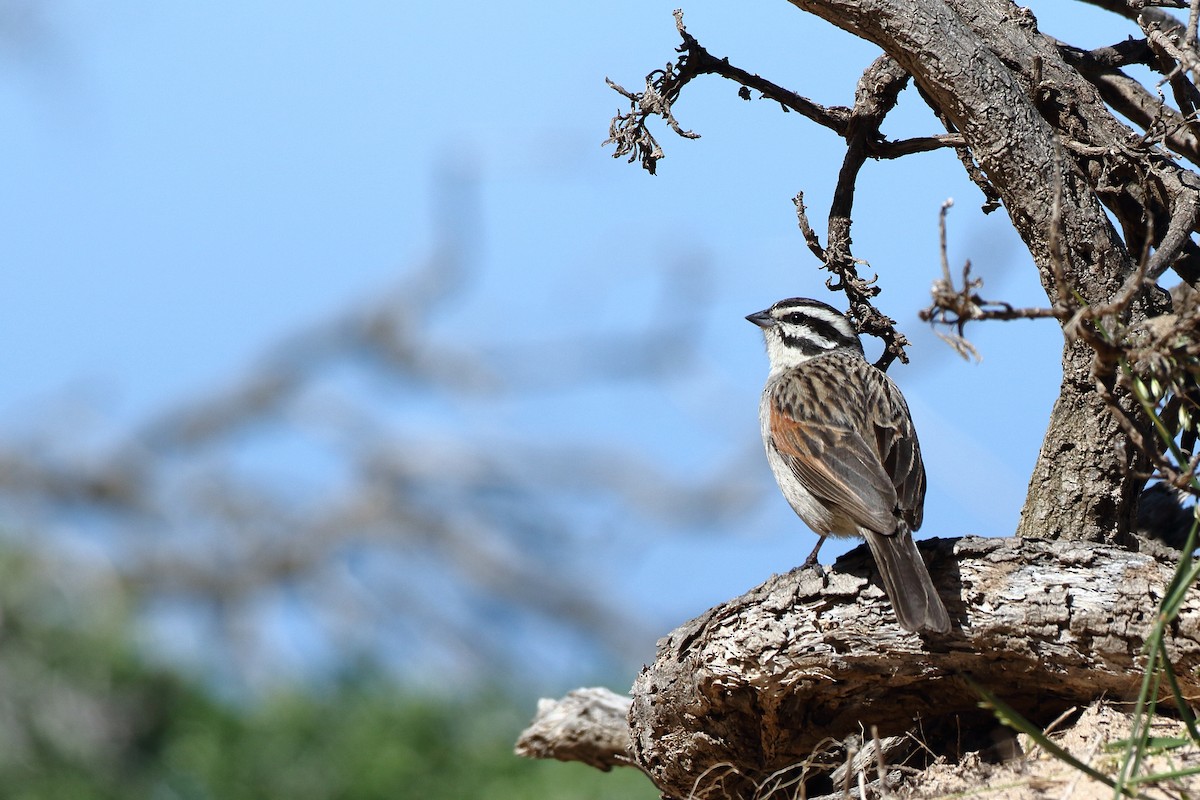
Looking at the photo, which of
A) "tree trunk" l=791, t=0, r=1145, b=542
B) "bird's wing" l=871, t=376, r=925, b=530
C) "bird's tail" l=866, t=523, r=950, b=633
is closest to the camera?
"bird's tail" l=866, t=523, r=950, b=633

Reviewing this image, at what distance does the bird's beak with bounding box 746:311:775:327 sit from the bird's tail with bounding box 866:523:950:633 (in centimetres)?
222

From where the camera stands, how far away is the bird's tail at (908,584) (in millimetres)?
4328

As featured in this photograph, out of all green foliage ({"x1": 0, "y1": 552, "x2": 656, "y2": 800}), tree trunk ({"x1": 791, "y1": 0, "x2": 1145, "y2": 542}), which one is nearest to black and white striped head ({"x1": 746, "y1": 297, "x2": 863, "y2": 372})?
tree trunk ({"x1": 791, "y1": 0, "x2": 1145, "y2": 542})

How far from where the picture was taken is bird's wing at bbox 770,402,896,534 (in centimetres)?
491

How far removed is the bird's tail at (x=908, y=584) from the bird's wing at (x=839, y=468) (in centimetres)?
7

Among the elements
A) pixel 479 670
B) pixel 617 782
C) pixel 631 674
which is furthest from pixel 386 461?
pixel 617 782

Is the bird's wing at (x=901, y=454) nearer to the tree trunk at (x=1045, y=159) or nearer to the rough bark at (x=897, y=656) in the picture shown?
the rough bark at (x=897, y=656)

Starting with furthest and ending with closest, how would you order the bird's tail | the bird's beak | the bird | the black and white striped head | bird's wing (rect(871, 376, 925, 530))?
the bird's beak → the black and white striped head → bird's wing (rect(871, 376, 925, 530)) → the bird → the bird's tail

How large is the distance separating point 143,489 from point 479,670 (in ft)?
21.1

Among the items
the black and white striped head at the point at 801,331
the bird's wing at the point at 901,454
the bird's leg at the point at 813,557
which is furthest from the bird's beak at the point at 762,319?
the bird's leg at the point at 813,557

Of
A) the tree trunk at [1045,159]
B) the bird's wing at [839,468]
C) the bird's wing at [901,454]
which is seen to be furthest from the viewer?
Answer: the bird's wing at [901,454]

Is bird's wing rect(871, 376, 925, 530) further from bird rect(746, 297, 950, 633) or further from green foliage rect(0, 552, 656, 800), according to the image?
green foliage rect(0, 552, 656, 800)

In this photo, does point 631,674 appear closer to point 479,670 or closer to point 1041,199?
point 479,670

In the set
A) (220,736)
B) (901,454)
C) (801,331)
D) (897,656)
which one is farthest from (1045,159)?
(220,736)
